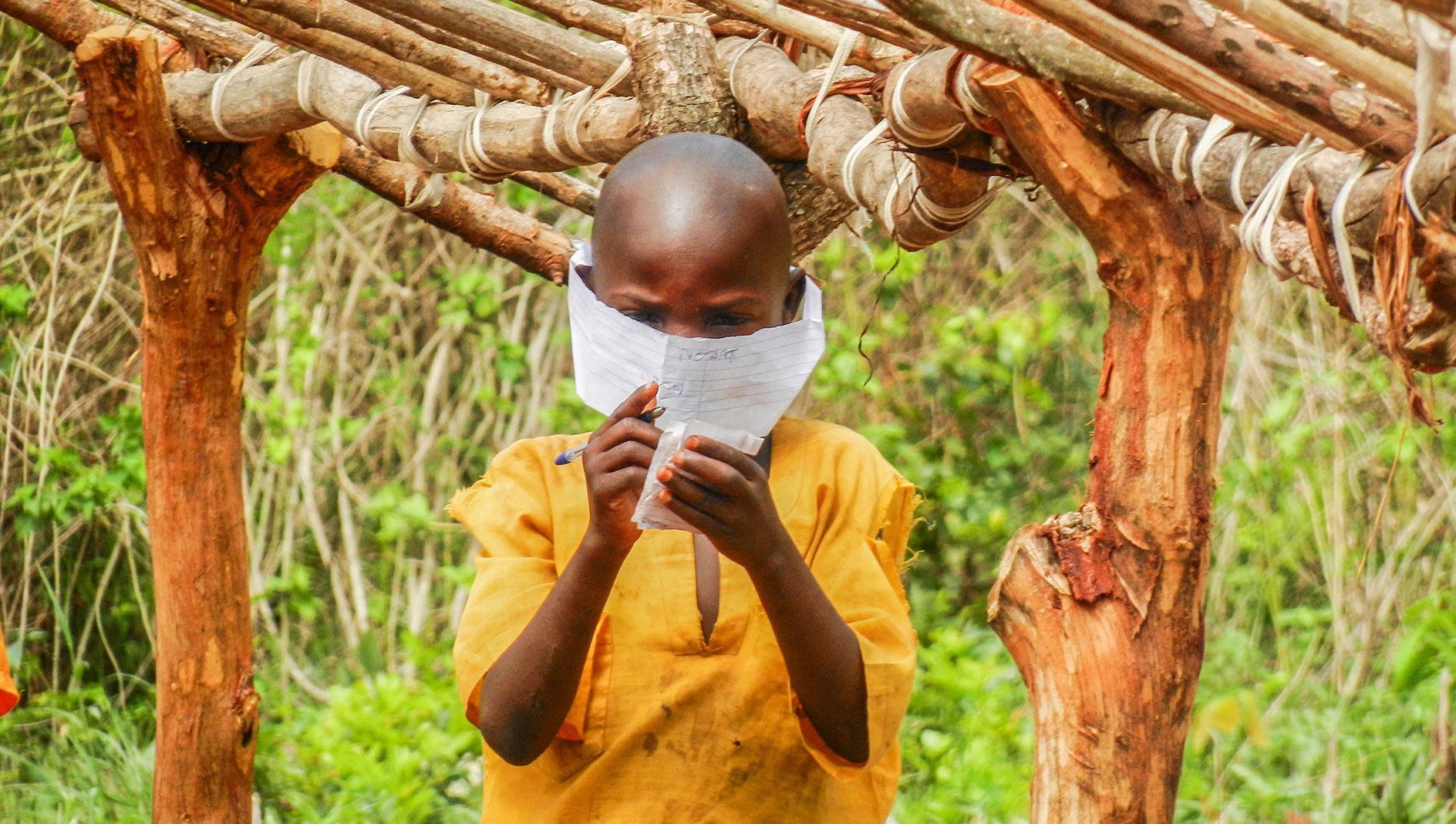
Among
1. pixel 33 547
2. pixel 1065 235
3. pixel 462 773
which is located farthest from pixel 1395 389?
pixel 33 547

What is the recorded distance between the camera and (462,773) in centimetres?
344

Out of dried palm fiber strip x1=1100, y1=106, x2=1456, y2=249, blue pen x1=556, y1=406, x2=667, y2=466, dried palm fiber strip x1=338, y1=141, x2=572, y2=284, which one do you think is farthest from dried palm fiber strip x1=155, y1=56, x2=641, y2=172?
dried palm fiber strip x1=1100, y1=106, x2=1456, y2=249

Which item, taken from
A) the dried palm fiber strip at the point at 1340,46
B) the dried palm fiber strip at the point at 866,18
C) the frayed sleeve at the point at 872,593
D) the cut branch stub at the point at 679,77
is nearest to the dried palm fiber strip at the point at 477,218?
the cut branch stub at the point at 679,77

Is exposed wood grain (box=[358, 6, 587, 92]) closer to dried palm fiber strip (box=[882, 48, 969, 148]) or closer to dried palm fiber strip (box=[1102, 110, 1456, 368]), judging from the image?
dried palm fiber strip (box=[882, 48, 969, 148])

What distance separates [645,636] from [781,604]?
0.23 m

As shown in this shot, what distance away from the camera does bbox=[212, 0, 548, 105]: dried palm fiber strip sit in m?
1.95

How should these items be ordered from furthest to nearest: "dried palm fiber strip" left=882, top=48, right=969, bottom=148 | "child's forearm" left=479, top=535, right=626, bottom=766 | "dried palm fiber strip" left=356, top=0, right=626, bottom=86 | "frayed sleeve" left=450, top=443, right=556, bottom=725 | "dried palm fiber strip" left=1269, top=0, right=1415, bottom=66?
"dried palm fiber strip" left=356, top=0, right=626, bottom=86 < "frayed sleeve" left=450, top=443, right=556, bottom=725 < "child's forearm" left=479, top=535, right=626, bottom=766 < "dried palm fiber strip" left=882, top=48, right=969, bottom=148 < "dried palm fiber strip" left=1269, top=0, right=1415, bottom=66

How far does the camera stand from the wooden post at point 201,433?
7.91ft

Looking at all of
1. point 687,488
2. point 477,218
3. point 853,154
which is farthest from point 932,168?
point 477,218

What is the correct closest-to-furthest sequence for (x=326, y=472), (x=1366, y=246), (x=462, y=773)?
(x=1366, y=246)
(x=462, y=773)
(x=326, y=472)

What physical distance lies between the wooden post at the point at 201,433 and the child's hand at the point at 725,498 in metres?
1.50

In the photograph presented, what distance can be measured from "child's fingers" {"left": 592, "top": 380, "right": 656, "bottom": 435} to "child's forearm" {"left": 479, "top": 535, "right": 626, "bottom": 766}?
13 cm

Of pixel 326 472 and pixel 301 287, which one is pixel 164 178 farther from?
pixel 326 472

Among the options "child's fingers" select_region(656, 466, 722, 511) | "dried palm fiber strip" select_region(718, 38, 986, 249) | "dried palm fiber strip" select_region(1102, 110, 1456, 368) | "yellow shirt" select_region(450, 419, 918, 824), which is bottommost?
"yellow shirt" select_region(450, 419, 918, 824)
